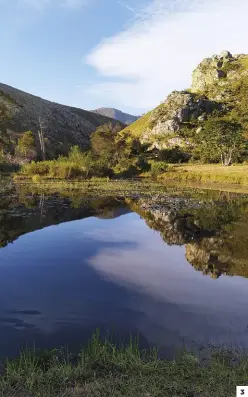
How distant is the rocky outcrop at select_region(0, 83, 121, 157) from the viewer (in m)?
112

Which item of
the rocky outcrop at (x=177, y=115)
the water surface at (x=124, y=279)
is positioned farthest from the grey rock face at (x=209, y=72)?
the water surface at (x=124, y=279)

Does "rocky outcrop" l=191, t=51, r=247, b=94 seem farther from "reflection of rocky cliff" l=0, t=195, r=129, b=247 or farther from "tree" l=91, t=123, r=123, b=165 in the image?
"reflection of rocky cliff" l=0, t=195, r=129, b=247

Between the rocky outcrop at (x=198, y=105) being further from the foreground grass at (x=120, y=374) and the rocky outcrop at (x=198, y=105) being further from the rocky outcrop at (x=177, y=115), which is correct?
the foreground grass at (x=120, y=374)

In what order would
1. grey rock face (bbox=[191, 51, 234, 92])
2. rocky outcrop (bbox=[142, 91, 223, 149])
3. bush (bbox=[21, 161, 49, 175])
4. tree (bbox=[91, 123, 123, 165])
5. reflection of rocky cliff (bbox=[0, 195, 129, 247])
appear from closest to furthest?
reflection of rocky cliff (bbox=[0, 195, 129, 247])
bush (bbox=[21, 161, 49, 175])
tree (bbox=[91, 123, 123, 165])
rocky outcrop (bbox=[142, 91, 223, 149])
grey rock face (bbox=[191, 51, 234, 92])

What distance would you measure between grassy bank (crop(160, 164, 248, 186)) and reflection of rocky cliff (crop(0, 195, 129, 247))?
75.1 ft

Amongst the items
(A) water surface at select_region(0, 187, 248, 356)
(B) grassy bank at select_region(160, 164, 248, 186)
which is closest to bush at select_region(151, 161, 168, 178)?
(B) grassy bank at select_region(160, 164, 248, 186)

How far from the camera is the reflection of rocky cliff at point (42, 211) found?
827 inches

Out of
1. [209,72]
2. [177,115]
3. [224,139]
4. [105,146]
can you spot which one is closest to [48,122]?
[177,115]

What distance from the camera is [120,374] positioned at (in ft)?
20.8

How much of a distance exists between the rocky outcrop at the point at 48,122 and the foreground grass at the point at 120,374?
9353cm

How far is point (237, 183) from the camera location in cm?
4866

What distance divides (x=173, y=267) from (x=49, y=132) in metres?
118

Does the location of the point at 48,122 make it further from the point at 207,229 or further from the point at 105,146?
the point at 207,229

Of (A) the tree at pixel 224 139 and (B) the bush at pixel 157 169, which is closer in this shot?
(B) the bush at pixel 157 169
